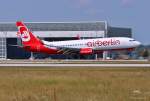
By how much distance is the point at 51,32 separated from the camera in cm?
13888

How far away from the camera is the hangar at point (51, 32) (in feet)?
449

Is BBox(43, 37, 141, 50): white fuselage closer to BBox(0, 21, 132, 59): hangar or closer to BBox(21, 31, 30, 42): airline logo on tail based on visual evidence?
BBox(21, 31, 30, 42): airline logo on tail

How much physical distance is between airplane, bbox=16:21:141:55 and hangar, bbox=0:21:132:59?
30097 mm

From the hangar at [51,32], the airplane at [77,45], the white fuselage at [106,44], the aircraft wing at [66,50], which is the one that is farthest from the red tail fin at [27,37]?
the hangar at [51,32]

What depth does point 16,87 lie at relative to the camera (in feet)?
92.2

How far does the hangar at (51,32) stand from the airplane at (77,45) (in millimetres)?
30097

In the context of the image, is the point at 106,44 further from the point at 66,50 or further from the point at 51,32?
the point at 51,32

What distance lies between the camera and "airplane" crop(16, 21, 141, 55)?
10081 cm

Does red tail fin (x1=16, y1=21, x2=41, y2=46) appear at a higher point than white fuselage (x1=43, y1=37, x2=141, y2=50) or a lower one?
higher

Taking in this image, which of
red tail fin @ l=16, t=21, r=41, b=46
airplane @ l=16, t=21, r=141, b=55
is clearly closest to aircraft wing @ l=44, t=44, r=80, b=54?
airplane @ l=16, t=21, r=141, b=55

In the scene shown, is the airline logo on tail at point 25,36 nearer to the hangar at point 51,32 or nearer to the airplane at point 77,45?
the airplane at point 77,45

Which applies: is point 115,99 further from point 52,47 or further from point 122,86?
point 52,47

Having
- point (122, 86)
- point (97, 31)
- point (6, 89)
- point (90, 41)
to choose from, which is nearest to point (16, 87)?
point (6, 89)

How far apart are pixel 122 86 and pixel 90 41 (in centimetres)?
7517
